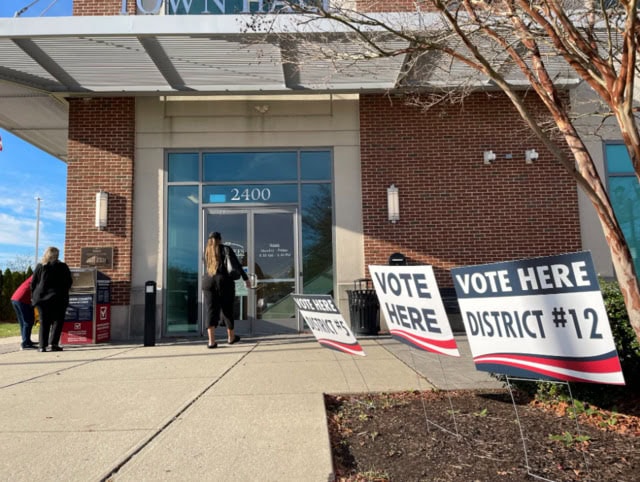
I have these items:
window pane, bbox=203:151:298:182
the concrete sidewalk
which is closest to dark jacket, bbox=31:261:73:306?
the concrete sidewalk

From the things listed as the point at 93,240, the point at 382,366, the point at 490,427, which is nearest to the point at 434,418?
the point at 490,427

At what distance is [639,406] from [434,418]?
60.2 inches

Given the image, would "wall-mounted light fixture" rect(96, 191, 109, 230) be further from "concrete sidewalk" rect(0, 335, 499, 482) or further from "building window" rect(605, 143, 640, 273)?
"building window" rect(605, 143, 640, 273)

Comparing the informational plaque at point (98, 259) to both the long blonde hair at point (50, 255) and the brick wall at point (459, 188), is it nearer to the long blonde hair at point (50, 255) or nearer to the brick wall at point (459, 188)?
the long blonde hair at point (50, 255)

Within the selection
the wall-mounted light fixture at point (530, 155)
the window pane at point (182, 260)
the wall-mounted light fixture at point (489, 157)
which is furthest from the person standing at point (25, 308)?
the wall-mounted light fixture at point (530, 155)

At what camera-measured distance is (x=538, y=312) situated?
279cm

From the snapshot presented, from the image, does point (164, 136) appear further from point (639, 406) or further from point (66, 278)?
point (639, 406)

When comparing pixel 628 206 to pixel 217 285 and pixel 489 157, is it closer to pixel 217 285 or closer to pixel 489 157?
pixel 489 157

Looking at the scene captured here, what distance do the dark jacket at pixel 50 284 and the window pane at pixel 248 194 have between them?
3.09 meters

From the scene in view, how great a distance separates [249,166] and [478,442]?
26.0 feet

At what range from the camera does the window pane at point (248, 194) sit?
9.94m

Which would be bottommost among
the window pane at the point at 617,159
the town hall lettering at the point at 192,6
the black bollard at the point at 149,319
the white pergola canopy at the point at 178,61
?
the black bollard at the point at 149,319

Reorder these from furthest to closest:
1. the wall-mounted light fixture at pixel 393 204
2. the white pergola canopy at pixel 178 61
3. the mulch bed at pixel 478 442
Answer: the wall-mounted light fixture at pixel 393 204
the white pergola canopy at pixel 178 61
the mulch bed at pixel 478 442

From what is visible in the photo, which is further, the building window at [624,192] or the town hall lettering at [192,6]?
the building window at [624,192]
